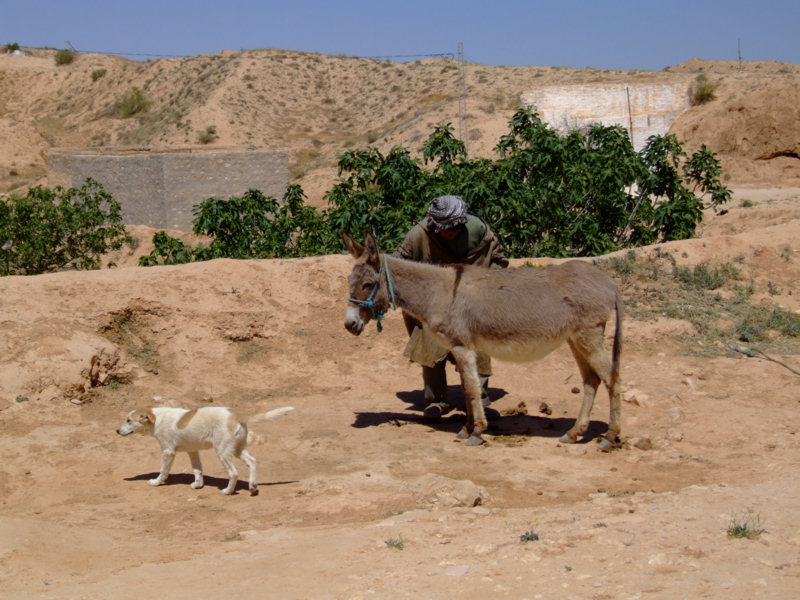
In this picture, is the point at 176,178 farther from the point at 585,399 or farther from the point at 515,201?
the point at 585,399

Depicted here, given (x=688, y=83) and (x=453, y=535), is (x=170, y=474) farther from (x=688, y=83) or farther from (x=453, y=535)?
(x=688, y=83)

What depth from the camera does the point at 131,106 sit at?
57.2 metres

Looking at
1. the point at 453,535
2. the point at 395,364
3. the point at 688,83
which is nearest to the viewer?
the point at 453,535

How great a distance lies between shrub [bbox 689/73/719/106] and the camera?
35938 mm

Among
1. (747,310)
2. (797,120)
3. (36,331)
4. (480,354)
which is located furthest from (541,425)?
(797,120)

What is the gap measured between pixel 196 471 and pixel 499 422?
120 inches

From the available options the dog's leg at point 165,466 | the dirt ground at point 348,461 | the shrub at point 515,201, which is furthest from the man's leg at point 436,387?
the shrub at point 515,201

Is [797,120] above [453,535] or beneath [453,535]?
above

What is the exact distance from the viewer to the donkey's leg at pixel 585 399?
725cm

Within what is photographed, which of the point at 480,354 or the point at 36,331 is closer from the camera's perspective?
the point at 480,354

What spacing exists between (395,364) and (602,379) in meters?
3.01

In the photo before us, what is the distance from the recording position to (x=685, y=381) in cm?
838

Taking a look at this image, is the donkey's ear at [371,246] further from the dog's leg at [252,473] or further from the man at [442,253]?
the dog's leg at [252,473]

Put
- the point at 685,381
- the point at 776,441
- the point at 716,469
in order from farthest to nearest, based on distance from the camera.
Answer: the point at 685,381, the point at 776,441, the point at 716,469
